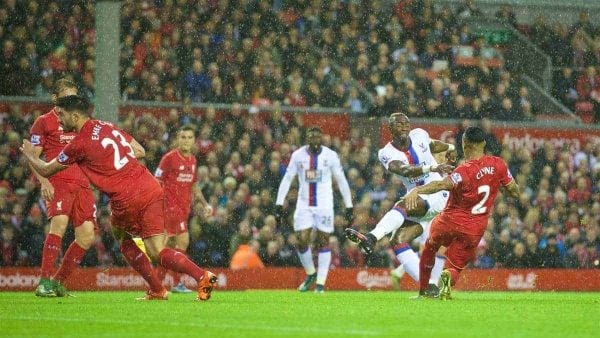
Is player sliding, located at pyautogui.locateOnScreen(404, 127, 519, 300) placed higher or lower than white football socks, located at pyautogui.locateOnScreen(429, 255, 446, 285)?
higher

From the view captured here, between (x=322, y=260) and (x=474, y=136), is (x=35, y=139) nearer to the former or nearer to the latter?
(x=474, y=136)

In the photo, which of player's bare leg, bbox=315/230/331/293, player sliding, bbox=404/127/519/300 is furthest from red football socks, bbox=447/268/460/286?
player's bare leg, bbox=315/230/331/293

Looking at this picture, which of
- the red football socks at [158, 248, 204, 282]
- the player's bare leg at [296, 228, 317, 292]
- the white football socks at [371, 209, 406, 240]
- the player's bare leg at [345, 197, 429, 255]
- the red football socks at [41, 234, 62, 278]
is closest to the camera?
the red football socks at [158, 248, 204, 282]

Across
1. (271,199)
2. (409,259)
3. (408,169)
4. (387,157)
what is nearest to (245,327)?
(408,169)

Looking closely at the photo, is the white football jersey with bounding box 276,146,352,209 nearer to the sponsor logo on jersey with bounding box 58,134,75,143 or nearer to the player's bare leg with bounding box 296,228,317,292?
the player's bare leg with bounding box 296,228,317,292

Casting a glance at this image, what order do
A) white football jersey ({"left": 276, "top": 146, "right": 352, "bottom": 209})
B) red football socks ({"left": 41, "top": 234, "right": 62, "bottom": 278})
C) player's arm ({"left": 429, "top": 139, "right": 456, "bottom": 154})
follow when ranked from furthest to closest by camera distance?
1. white football jersey ({"left": 276, "top": 146, "right": 352, "bottom": 209})
2. player's arm ({"left": 429, "top": 139, "right": 456, "bottom": 154})
3. red football socks ({"left": 41, "top": 234, "right": 62, "bottom": 278})

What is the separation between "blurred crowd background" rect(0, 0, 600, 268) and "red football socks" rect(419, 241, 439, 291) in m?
6.58

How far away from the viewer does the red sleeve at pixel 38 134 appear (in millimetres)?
13711

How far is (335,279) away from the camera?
20375mm

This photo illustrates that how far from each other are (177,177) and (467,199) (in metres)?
5.31

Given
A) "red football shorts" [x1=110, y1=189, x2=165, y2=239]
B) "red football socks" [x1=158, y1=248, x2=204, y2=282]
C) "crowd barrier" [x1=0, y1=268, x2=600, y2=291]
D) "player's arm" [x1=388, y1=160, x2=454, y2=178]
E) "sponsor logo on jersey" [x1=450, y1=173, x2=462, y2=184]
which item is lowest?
"crowd barrier" [x1=0, y1=268, x2=600, y2=291]

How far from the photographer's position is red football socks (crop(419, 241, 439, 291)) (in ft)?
45.4

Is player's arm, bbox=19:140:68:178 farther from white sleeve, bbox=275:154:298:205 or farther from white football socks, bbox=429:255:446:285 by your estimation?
white sleeve, bbox=275:154:298:205

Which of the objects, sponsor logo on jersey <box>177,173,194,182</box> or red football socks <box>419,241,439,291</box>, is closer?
red football socks <box>419,241,439,291</box>
